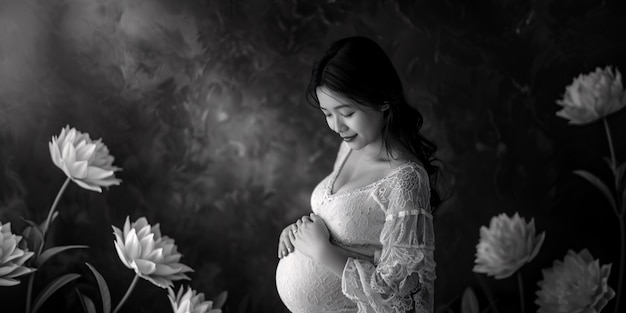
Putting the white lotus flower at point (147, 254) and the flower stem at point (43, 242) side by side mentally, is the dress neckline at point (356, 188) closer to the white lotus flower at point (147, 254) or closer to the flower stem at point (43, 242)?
the white lotus flower at point (147, 254)

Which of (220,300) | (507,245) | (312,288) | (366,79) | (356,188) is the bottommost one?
(220,300)

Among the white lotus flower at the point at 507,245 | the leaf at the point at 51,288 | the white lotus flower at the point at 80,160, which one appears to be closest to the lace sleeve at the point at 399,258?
the white lotus flower at the point at 507,245

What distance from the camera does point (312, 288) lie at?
139 centimetres

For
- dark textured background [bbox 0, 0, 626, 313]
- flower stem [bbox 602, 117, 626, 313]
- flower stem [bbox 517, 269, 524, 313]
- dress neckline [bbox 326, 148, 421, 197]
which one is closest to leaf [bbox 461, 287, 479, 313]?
dark textured background [bbox 0, 0, 626, 313]

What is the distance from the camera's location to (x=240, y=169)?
2033 millimetres

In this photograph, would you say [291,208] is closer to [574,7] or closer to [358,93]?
[358,93]

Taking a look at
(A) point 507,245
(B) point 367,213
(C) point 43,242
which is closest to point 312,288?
(B) point 367,213

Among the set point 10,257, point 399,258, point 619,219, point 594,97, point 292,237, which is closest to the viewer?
point 399,258

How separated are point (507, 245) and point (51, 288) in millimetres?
1493

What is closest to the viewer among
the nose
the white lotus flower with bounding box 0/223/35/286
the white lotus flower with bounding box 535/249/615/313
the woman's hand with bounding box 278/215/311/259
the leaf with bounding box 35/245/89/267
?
the nose

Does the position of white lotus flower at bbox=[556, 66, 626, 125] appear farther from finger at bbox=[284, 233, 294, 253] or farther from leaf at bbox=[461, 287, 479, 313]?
finger at bbox=[284, 233, 294, 253]

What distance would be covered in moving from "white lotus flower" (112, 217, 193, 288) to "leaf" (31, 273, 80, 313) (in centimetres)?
23

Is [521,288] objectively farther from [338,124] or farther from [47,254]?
[47,254]

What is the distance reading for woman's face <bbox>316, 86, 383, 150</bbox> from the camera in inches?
52.5
